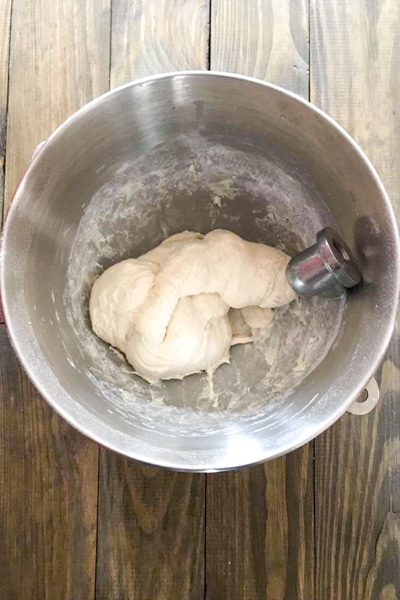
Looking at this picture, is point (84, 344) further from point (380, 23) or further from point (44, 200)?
point (380, 23)

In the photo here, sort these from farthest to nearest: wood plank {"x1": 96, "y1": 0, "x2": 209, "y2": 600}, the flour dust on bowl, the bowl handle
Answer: wood plank {"x1": 96, "y1": 0, "x2": 209, "y2": 600} → the bowl handle → the flour dust on bowl

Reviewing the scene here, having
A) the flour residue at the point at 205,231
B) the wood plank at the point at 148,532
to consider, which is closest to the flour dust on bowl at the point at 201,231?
the flour residue at the point at 205,231

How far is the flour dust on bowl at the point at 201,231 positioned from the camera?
2.43ft

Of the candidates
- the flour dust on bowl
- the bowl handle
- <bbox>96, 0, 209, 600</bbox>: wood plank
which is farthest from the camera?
<bbox>96, 0, 209, 600</bbox>: wood plank

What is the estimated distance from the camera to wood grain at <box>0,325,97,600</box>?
3.25 feet

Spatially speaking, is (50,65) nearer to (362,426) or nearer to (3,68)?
(3,68)

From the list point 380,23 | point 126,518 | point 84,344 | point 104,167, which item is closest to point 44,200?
point 104,167

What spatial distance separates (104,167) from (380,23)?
22.1 inches

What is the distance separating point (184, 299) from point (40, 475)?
1.24 ft

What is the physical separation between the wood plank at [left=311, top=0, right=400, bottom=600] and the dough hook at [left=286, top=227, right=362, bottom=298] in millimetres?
232

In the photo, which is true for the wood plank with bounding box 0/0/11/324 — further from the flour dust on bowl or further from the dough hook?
the dough hook

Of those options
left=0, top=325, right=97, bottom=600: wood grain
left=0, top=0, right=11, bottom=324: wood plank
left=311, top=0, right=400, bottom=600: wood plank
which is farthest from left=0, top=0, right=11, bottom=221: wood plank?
left=311, top=0, right=400, bottom=600: wood plank

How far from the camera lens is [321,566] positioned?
99 cm

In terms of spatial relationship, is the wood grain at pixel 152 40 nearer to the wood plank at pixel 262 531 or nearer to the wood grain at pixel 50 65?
the wood grain at pixel 50 65
